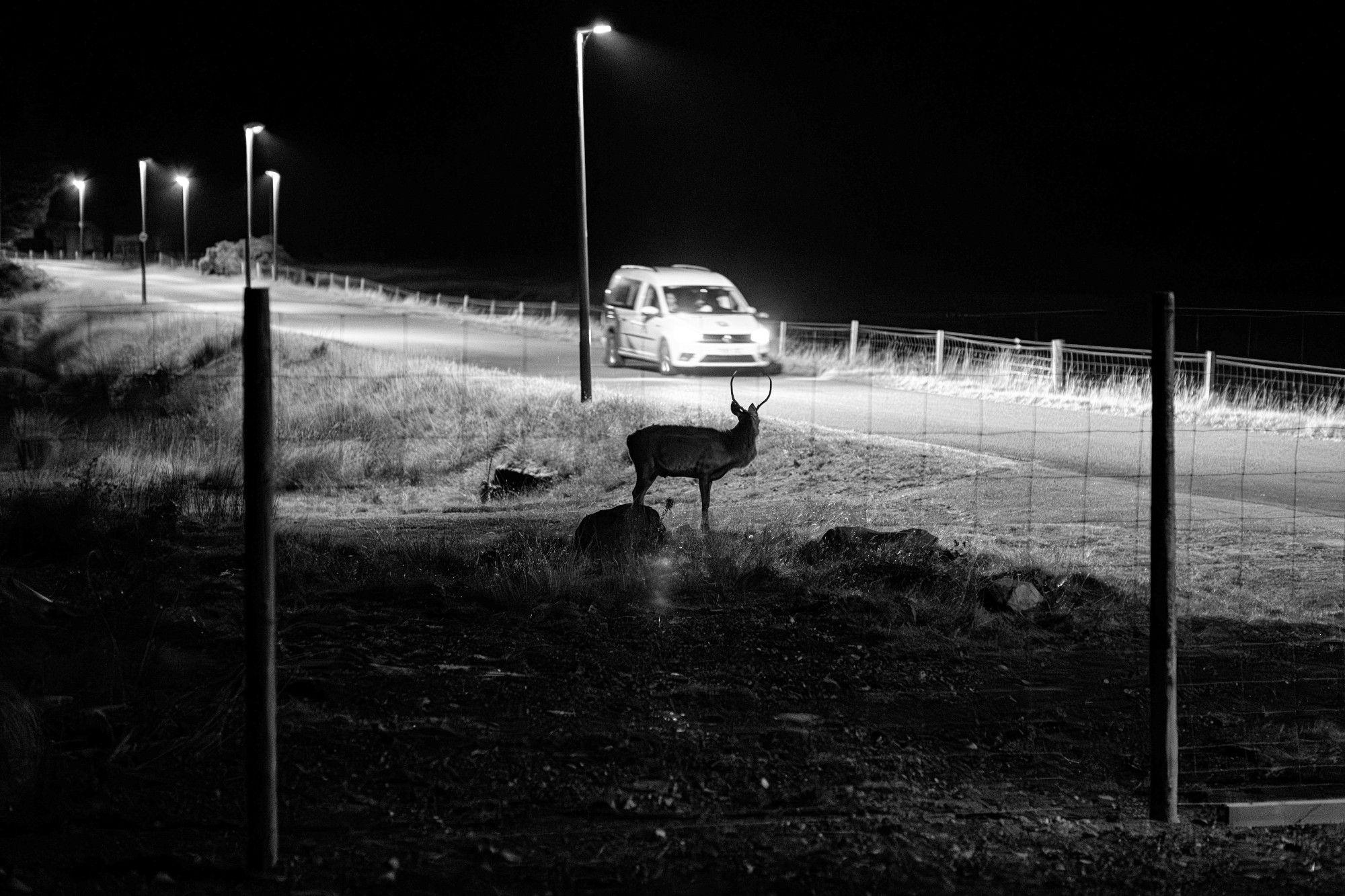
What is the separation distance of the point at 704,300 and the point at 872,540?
18366 mm

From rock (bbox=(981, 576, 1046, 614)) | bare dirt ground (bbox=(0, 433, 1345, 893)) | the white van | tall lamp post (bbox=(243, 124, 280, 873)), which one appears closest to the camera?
tall lamp post (bbox=(243, 124, 280, 873))

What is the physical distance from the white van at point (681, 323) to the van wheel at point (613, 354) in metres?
0.01

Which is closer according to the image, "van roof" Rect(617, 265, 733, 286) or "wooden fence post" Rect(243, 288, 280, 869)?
"wooden fence post" Rect(243, 288, 280, 869)

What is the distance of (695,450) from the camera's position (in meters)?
12.5

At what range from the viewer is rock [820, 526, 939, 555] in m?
10.9

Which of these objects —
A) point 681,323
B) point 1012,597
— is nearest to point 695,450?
point 1012,597

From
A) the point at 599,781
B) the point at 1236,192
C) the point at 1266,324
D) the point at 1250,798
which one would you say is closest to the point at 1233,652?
the point at 1250,798

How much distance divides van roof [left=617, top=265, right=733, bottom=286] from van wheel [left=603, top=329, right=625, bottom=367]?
1299 millimetres

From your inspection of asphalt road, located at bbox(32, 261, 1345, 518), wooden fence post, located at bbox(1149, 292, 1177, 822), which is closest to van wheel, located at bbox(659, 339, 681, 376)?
asphalt road, located at bbox(32, 261, 1345, 518)

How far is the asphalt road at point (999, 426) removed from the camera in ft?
54.9

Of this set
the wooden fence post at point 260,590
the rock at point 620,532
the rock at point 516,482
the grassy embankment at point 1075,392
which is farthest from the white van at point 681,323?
the wooden fence post at point 260,590

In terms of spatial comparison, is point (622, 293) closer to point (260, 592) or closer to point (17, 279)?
point (260, 592)

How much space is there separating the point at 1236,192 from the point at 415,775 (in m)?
111

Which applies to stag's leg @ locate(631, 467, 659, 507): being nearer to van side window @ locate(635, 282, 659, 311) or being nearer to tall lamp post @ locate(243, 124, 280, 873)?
tall lamp post @ locate(243, 124, 280, 873)
